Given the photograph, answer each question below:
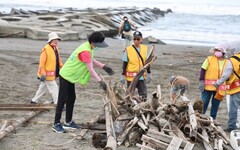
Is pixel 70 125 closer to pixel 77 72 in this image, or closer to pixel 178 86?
pixel 77 72

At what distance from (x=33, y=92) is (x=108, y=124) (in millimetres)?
4996

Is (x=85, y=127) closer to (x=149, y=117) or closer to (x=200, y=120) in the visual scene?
(x=149, y=117)

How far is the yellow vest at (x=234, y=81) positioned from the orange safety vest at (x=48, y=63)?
372cm

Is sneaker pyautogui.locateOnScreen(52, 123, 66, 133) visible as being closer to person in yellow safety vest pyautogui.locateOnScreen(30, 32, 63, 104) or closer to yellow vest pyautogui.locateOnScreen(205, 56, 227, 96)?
person in yellow safety vest pyautogui.locateOnScreen(30, 32, 63, 104)

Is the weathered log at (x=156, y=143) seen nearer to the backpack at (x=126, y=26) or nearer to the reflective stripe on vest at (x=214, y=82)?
the reflective stripe on vest at (x=214, y=82)

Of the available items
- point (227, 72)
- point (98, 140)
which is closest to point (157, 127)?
point (98, 140)

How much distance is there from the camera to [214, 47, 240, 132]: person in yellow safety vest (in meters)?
8.80

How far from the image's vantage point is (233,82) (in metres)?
8.94

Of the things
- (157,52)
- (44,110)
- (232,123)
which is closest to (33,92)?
(44,110)

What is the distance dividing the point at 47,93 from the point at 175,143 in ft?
19.7

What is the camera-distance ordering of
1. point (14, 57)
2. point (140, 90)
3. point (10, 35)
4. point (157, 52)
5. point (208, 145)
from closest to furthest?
point (208, 145), point (140, 90), point (14, 57), point (157, 52), point (10, 35)

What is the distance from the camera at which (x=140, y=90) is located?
9.80 meters

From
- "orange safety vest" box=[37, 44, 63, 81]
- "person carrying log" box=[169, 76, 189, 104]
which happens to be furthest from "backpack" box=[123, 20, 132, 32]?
"person carrying log" box=[169, 76, 189, 104]

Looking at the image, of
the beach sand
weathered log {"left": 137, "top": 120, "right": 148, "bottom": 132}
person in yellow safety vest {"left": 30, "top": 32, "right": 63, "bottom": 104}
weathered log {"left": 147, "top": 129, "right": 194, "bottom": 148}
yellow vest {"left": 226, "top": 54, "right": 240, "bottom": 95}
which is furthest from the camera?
person in yellow safety vest {"left": 30, "top": 32, "right": 63, "bottom": 104}
